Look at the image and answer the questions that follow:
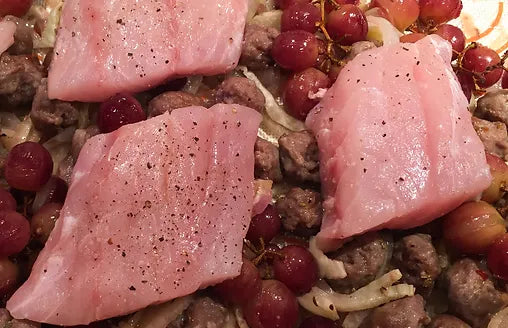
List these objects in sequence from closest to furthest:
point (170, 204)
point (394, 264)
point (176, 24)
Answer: point (170, 204) → point (394, 264) → point (176, 24)

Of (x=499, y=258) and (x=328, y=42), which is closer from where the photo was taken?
(x=499, y=258)

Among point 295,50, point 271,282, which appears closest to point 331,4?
point 295,50

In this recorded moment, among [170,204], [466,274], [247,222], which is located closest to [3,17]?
[170,204]

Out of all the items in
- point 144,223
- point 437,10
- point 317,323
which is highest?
point 437,10

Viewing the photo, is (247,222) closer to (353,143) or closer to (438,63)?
(353,143)

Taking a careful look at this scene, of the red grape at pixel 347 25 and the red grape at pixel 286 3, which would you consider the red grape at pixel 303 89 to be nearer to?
the red grape at pixel 347 25

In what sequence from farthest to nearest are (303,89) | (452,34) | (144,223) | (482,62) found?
1. (452,34)
2. (482,62)
3. (303,89)
4. (144,223)

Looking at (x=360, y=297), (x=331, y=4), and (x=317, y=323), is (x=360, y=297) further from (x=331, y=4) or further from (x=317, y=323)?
(x=331, y=4)

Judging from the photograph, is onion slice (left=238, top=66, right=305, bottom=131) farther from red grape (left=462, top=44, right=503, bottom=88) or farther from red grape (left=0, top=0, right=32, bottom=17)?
red grape (left=0, top=0, right=32, bottom=17)
